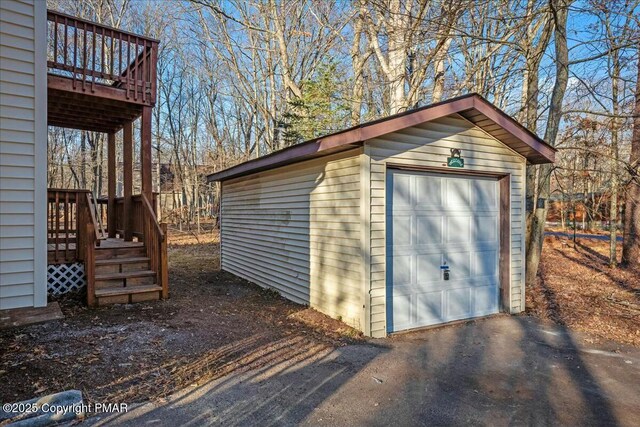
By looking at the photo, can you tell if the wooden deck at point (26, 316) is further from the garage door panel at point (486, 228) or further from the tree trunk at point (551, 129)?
the tree trunk at point (551, 129)

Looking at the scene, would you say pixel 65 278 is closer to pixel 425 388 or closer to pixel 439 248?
pixel 425 388

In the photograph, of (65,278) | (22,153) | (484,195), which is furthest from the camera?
(65,278)

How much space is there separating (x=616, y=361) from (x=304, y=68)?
15046mm

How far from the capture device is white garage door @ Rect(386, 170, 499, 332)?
5.01 metres

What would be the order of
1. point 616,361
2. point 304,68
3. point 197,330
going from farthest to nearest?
point 304,68 < point 197,330 < point 616,361

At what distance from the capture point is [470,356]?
167 inches

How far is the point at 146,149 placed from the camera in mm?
6453

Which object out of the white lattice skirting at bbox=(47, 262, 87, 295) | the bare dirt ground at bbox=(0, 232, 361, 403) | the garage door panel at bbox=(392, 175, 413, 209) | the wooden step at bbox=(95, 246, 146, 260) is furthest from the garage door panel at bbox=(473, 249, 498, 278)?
the white lattice skirting at bbox=(47, 262, 87, 295)

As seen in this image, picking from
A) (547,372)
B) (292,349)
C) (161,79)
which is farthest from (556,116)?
(161,79)

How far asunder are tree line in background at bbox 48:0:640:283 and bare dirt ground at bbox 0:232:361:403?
5445 mm

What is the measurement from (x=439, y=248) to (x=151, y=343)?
12.8 feet

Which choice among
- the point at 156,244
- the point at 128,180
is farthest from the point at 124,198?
the point at 156,244

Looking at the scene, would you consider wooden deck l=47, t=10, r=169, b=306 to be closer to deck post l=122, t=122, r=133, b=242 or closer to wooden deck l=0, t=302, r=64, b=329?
deck post l=122, t=122, r=133, b=242

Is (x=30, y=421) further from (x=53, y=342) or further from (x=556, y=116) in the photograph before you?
(x=556, y=116)
